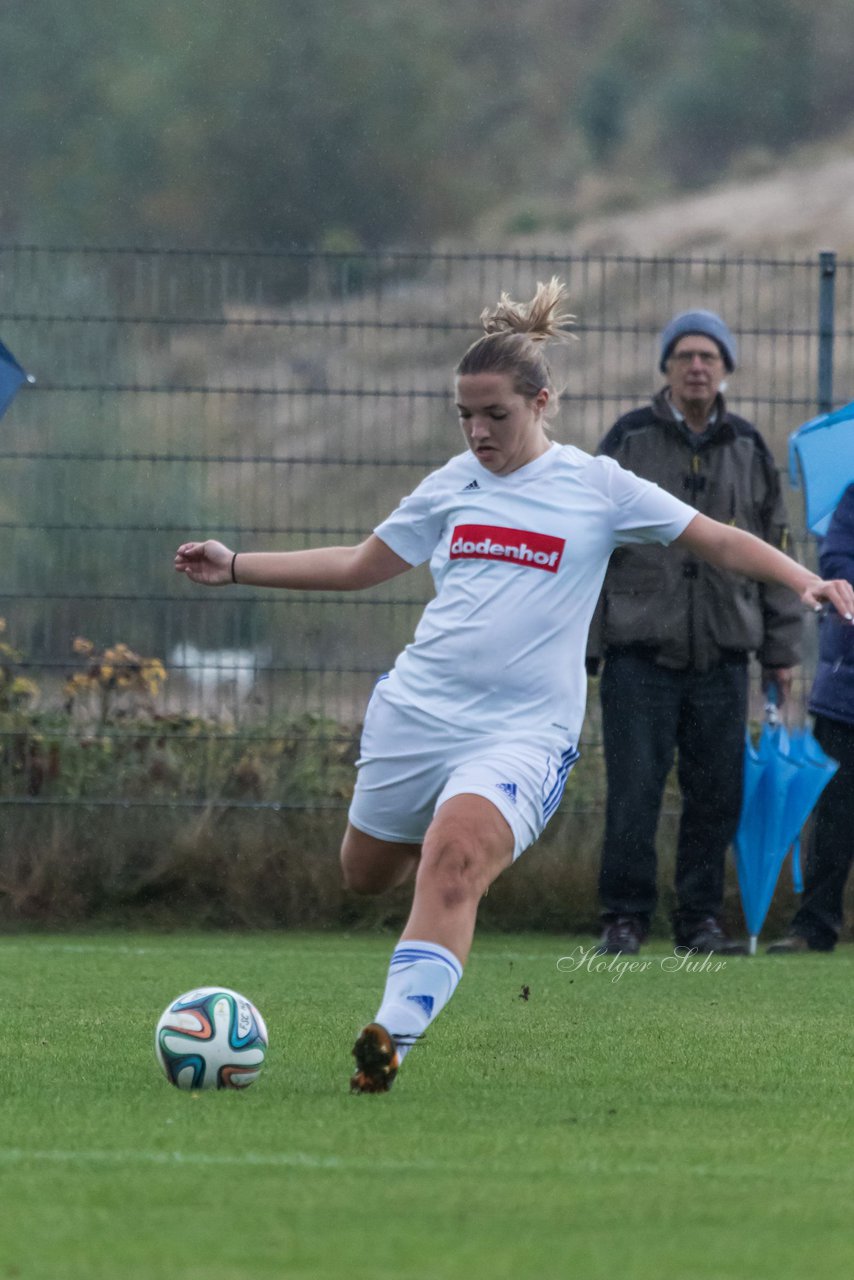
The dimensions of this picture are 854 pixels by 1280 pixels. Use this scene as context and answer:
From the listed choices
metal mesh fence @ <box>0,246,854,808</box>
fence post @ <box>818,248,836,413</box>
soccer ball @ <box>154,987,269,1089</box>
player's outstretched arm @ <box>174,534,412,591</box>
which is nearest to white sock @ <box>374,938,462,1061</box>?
soccer ball @ <box>154,987,269,1089</box>

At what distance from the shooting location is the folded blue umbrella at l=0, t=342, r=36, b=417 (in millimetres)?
9797

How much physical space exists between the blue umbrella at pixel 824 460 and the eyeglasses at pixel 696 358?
2.01 ft

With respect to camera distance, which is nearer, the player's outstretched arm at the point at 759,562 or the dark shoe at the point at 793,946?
the player's outstretched arm at the point at 759,562

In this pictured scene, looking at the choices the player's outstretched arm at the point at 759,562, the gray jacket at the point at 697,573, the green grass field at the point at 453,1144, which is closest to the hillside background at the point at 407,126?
the gray jacket at the point at 697,573

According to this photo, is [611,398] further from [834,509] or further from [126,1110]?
[126,1110]

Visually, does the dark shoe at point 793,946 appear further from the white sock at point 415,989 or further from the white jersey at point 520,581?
the white sock at point 415,989

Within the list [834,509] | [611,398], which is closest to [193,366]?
[611,398]

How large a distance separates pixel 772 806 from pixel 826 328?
2.29 metres

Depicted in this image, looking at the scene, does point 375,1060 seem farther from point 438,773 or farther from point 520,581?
point 520,581

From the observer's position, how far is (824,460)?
9180 mm

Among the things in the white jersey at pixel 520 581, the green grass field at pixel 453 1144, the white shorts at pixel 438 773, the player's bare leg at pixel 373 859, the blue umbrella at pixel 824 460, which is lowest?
the green grass field at pixel 453 1144

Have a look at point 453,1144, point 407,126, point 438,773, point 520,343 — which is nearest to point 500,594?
point 438,773

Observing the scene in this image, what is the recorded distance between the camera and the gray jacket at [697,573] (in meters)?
8.79

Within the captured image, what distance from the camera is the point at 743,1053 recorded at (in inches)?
234
